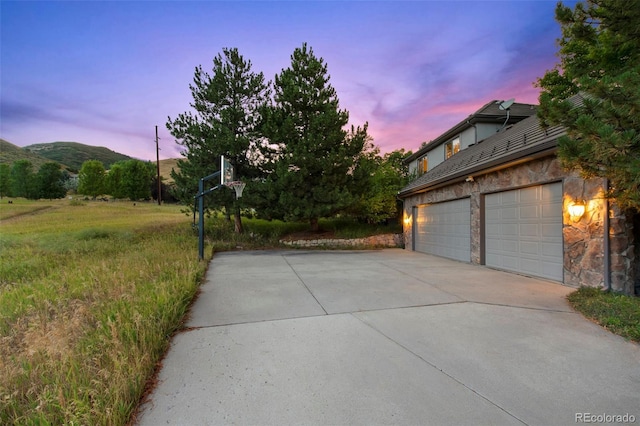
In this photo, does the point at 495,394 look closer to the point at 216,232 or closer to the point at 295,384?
the point at 295,384

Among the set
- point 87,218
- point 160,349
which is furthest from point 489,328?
point 87,218

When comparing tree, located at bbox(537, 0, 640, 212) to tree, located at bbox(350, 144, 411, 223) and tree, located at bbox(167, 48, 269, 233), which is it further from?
tree, located at bbox(167, 48, 269, 233)

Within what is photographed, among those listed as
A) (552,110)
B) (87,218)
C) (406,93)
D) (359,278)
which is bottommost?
(359,278)

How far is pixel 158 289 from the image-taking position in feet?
14.1

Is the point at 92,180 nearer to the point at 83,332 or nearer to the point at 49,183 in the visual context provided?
the point at 49,183

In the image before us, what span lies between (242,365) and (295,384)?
0.61 meters

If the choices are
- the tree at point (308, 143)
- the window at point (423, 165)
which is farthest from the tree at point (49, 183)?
the window at point (423, 165)

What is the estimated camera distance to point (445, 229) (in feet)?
32.3

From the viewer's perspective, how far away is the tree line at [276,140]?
11578 mm

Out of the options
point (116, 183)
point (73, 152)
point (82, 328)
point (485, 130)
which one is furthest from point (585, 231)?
point (73, 152)

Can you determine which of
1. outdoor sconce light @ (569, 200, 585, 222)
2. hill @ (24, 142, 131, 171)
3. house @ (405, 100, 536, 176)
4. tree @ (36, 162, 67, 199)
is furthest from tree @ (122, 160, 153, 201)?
hill @ (24, 142, 131, 171)

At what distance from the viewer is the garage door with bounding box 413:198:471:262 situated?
8.72m

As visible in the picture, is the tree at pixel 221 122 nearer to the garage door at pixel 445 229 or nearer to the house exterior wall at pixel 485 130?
the garage door at pixel 445 229

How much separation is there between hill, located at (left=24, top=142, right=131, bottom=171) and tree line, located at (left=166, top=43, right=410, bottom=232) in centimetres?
10235
